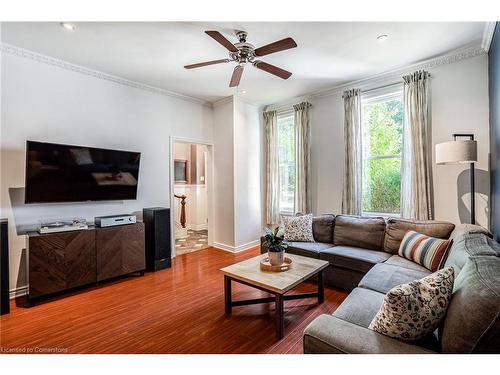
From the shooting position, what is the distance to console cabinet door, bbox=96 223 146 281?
10.3 feet

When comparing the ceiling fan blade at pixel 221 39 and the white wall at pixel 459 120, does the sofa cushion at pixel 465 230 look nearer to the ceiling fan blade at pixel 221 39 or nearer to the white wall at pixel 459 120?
the white wall at pixel 459 120

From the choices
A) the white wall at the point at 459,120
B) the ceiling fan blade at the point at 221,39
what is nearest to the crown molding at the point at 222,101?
the ceiling fan blade at the point at 221,39

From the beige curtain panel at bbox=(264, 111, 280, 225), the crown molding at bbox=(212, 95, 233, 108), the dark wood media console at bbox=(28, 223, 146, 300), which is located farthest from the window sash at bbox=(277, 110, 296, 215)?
the dark wood media console at bbox=(28, 223, 146, 300)

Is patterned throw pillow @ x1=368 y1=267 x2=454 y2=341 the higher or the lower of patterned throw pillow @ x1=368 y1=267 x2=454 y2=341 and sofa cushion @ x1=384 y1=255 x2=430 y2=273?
the higher

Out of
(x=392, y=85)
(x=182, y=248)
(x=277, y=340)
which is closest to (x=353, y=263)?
(x=277, y=340)

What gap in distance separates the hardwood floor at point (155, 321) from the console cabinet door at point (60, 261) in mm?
186

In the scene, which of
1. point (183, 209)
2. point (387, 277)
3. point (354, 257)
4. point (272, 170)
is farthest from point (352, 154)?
point (183, 209)

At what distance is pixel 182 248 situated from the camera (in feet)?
16.2

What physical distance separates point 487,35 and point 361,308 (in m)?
3.18

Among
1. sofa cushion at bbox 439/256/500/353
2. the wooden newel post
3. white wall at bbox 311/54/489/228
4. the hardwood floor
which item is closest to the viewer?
sofa cushion at bbox 439/256/500/353

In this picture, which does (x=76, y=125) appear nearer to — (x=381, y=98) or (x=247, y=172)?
(x=247, y=172)

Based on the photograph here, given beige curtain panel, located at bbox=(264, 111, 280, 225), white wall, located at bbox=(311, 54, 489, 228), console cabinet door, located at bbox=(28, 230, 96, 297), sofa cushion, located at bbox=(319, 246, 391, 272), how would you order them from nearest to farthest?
console cabinet door, located at bbox=(28, 230, 96, 297) < sofa cushion, located at bbox=(319, 246, 391, 272) < white wall, located at bbox=(311, 54, 489, 228) < beige curtain panel, located at bbox=(264, 111, 280, 225)

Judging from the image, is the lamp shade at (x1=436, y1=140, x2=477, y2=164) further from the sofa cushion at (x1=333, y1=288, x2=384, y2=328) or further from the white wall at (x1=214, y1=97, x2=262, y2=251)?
the white wall at (x1=214, y1=97, x2=262, y2=251)
